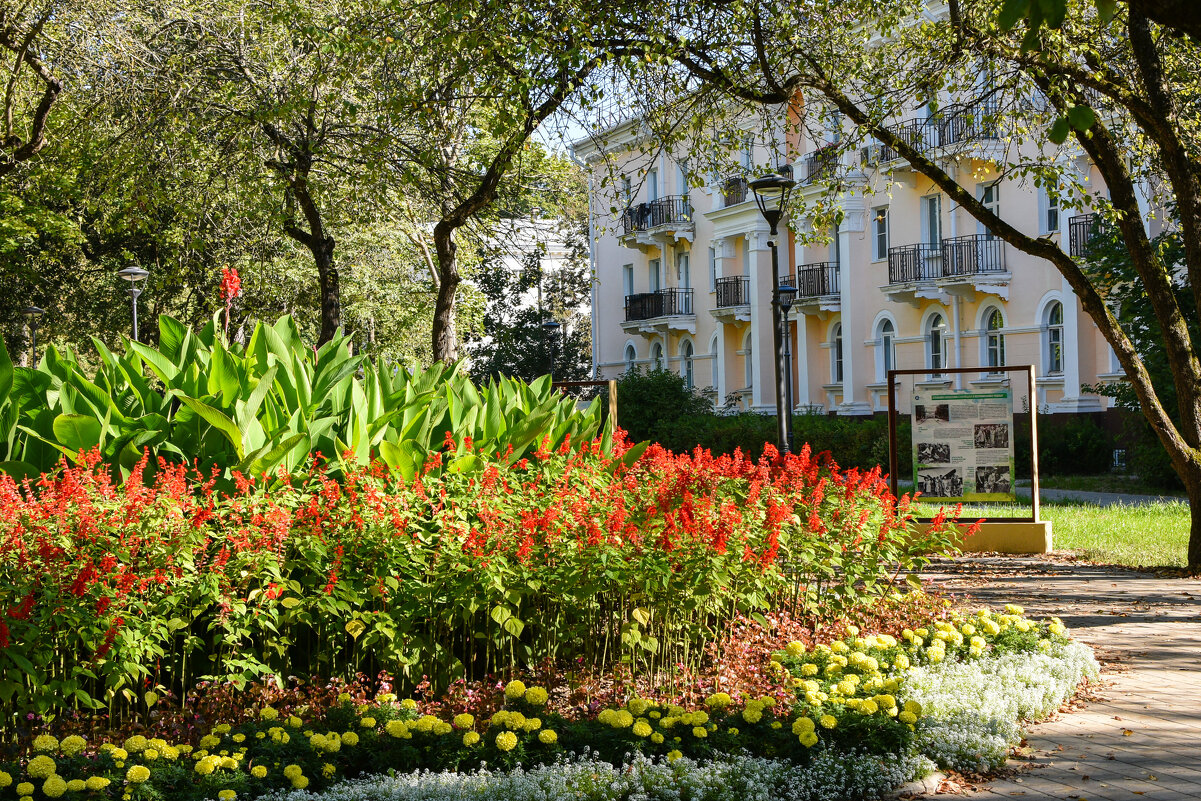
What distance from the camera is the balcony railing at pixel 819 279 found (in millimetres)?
32594

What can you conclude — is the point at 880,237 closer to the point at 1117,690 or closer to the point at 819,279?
the point at 819,279

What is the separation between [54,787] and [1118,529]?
508 inches

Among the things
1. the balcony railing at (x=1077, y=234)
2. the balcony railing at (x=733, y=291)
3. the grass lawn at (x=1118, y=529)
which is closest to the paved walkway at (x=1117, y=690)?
the grass lawn at (x=1118, y=529)

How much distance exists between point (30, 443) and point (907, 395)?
26968 millimetres

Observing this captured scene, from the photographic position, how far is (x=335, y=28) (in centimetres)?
1324

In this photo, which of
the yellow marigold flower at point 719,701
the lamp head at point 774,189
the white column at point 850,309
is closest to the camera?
the yellow marigold flower at point 719,701

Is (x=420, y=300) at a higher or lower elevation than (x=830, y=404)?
higher

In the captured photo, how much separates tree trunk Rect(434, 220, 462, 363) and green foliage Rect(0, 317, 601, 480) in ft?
21.9

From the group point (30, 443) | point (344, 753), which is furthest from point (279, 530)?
point (30, 443)

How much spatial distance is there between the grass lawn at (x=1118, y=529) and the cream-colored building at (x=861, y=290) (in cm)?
352

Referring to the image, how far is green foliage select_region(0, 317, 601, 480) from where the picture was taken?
5250mm

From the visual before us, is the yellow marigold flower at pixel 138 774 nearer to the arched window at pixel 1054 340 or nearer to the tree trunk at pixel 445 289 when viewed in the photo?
the tree trunk at pixel 445 289

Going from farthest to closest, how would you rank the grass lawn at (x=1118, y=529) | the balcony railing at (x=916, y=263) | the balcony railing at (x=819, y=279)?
the balcony railing at (x=819, y=279) < the balcony railing at (x=916, y=263) < the grass lawn at (x=1118, y=529)

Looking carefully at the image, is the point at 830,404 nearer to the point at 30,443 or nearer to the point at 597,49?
the point at 597,49
